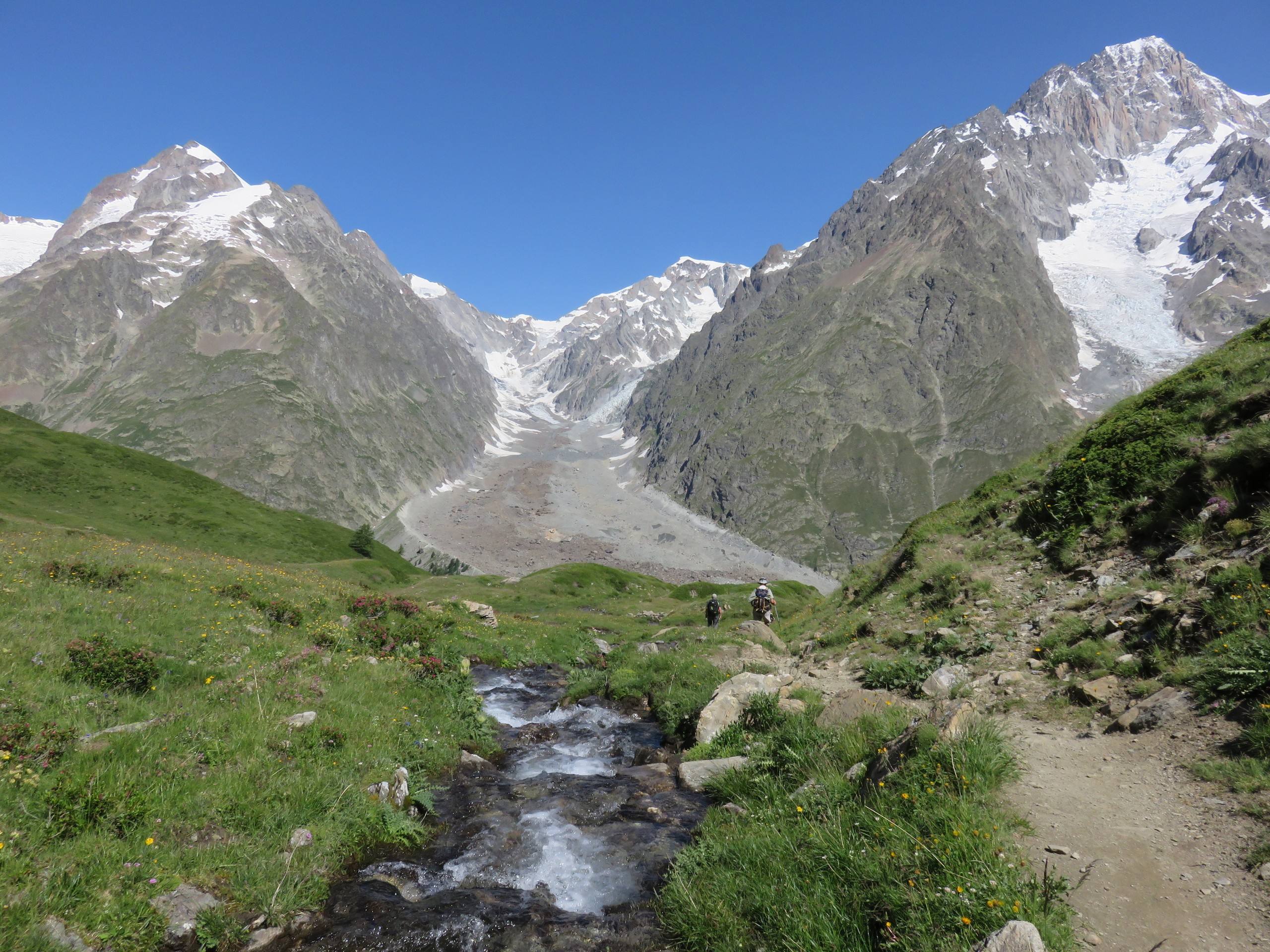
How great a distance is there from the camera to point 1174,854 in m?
6.41

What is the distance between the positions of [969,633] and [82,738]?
18.7 metres

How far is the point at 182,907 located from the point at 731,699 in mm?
12547

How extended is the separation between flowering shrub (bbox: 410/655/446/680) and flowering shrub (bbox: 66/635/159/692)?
6.87 m

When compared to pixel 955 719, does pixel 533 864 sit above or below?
below

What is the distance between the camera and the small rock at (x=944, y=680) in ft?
41.5

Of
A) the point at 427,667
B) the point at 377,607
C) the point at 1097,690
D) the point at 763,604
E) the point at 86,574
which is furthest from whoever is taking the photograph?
the point at 763,604

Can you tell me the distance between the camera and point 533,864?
11055 millimetres

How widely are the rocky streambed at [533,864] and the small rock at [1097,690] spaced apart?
7.74 meters

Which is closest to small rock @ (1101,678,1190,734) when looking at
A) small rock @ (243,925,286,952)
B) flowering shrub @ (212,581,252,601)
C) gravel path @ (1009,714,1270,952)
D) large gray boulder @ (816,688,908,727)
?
gravel path @ (1009,714,1270,952)

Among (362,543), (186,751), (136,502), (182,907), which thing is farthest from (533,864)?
(362,543)

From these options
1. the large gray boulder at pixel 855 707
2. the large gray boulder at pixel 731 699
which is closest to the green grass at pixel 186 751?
the large gray boulder at pixel 731 699

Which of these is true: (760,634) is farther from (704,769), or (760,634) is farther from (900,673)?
(704,769)

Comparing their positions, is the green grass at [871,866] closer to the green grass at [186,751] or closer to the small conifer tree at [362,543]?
the green grass at [186,751]

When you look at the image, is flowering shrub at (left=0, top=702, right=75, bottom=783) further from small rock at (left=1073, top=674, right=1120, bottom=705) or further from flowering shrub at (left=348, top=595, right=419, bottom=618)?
small rock at (left=1073, top=674, right=1120, bottom=705)
